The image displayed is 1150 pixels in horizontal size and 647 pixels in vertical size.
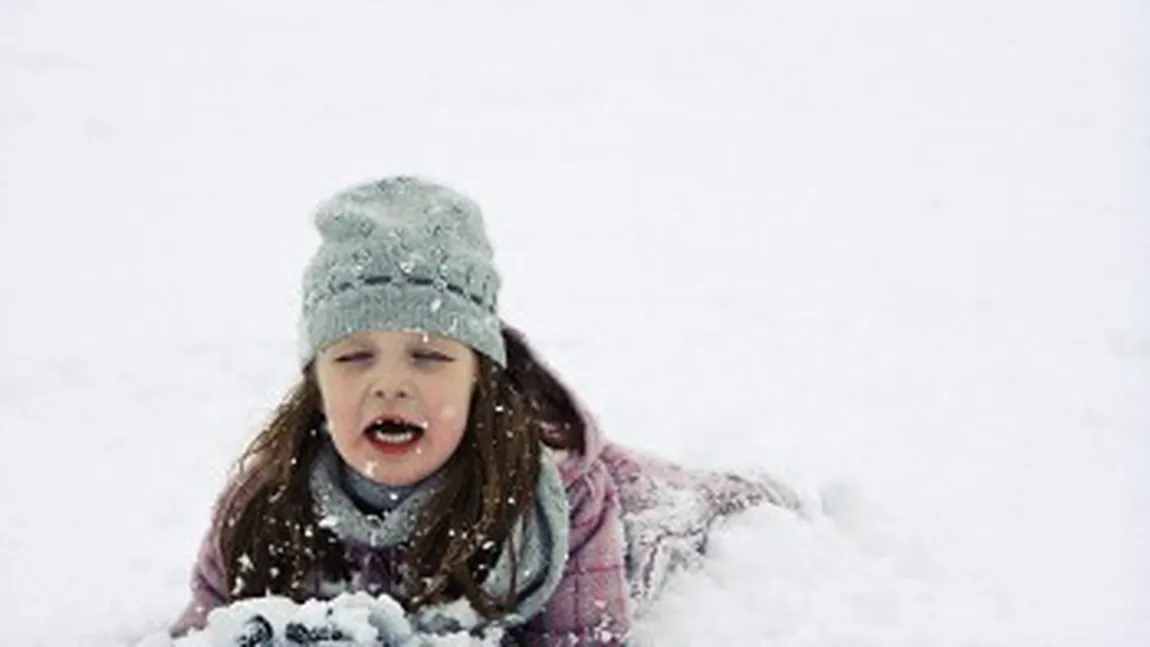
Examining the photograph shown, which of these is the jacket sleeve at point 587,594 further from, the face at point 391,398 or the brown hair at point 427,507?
the face at point 391,398

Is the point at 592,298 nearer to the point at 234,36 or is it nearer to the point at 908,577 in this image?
the point at 908,577

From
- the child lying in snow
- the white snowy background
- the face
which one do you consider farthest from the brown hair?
the white snowy background

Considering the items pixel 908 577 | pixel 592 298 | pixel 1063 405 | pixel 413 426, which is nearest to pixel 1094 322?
pixel 1063 405

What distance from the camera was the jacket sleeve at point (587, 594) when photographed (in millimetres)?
2695

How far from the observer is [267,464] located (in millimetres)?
2729

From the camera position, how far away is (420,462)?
2.54 m

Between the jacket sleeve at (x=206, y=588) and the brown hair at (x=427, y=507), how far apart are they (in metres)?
0.04

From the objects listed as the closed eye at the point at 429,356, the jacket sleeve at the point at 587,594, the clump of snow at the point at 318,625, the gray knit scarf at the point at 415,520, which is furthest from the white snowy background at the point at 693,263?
the closed eye at the point at 429,356

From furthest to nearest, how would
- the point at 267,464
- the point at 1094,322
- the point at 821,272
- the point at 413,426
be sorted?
the point at 821,272 → the point at 1094,322 → the point at 267,464 → the point at 413,426

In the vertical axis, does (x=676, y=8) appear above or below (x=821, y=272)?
above

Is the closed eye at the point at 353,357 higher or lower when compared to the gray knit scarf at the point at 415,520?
higher

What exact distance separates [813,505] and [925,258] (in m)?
1.92

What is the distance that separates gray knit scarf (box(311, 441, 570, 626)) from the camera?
262 cm

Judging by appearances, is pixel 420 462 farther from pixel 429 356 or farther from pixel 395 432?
pixel 429 356
